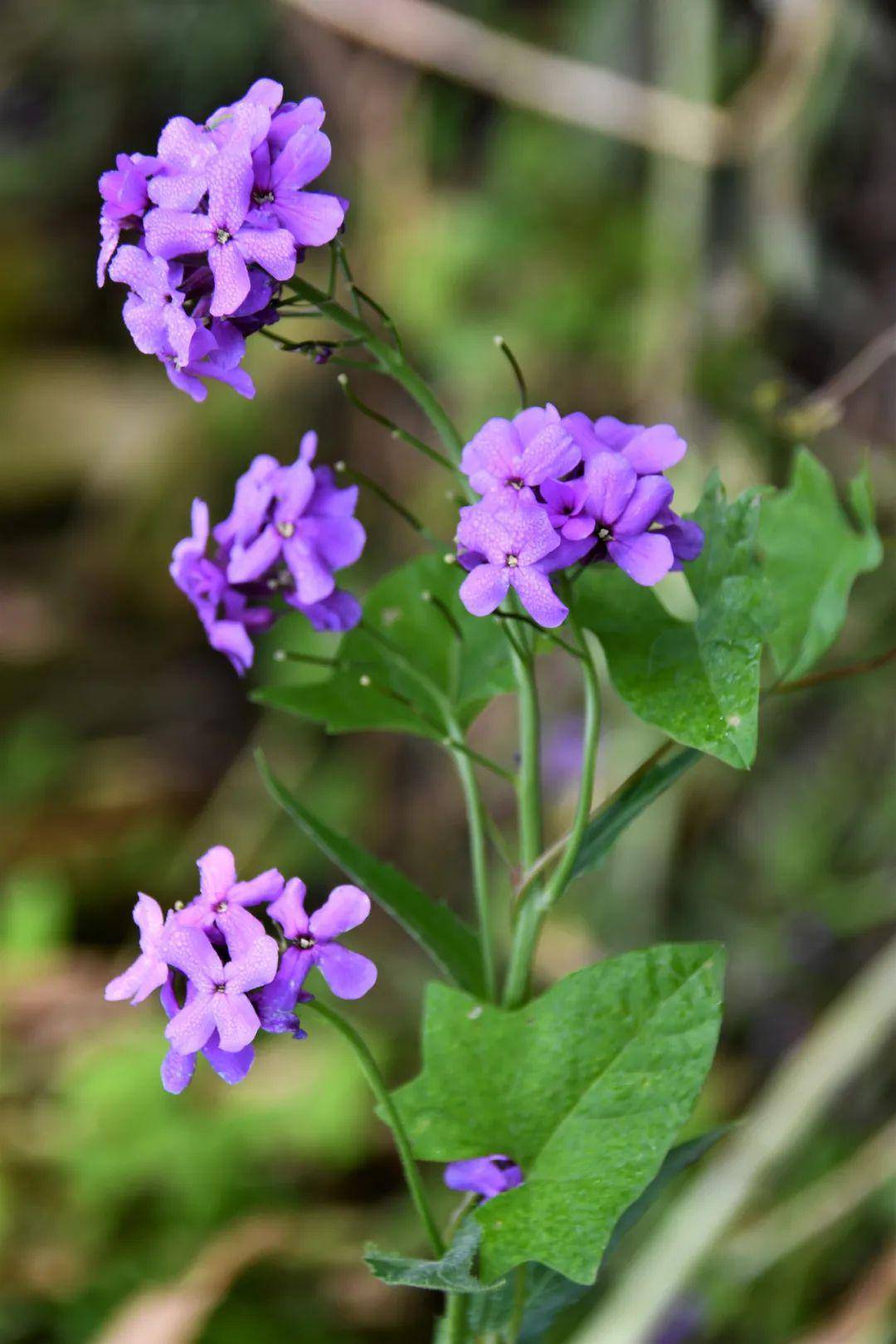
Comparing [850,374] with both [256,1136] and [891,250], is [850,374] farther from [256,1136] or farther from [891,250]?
[256,1136]

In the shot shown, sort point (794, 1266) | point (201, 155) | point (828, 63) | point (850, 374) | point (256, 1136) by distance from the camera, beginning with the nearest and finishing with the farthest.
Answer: point (201, 155), point (850, 374), point (794, 1266), point (256, 1136), point (828, 63)

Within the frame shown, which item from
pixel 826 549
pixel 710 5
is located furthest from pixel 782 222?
pixel 826 549

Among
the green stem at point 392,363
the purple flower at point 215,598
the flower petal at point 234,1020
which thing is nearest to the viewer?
the flower petal at point 234,1020

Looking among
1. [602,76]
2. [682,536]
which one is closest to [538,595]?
[682,536]

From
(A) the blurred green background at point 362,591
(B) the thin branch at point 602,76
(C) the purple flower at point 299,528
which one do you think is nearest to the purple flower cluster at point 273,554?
(C) the purple flower at point 299,528

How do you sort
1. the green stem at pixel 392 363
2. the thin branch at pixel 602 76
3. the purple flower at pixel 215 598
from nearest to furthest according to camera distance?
the green stem at pixel 392 363
the purple flower at pixel 215 598
the thin branch at pixel 602 76

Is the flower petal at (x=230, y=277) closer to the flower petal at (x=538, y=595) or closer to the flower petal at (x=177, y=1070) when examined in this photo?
the flower petal at (x=538, y=595)

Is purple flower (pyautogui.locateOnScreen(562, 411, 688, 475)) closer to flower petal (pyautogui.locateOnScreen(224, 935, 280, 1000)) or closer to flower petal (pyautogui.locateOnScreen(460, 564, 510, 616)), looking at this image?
flower petal (pyautogui.locateOnScreen(460, 564, 510, 616))
